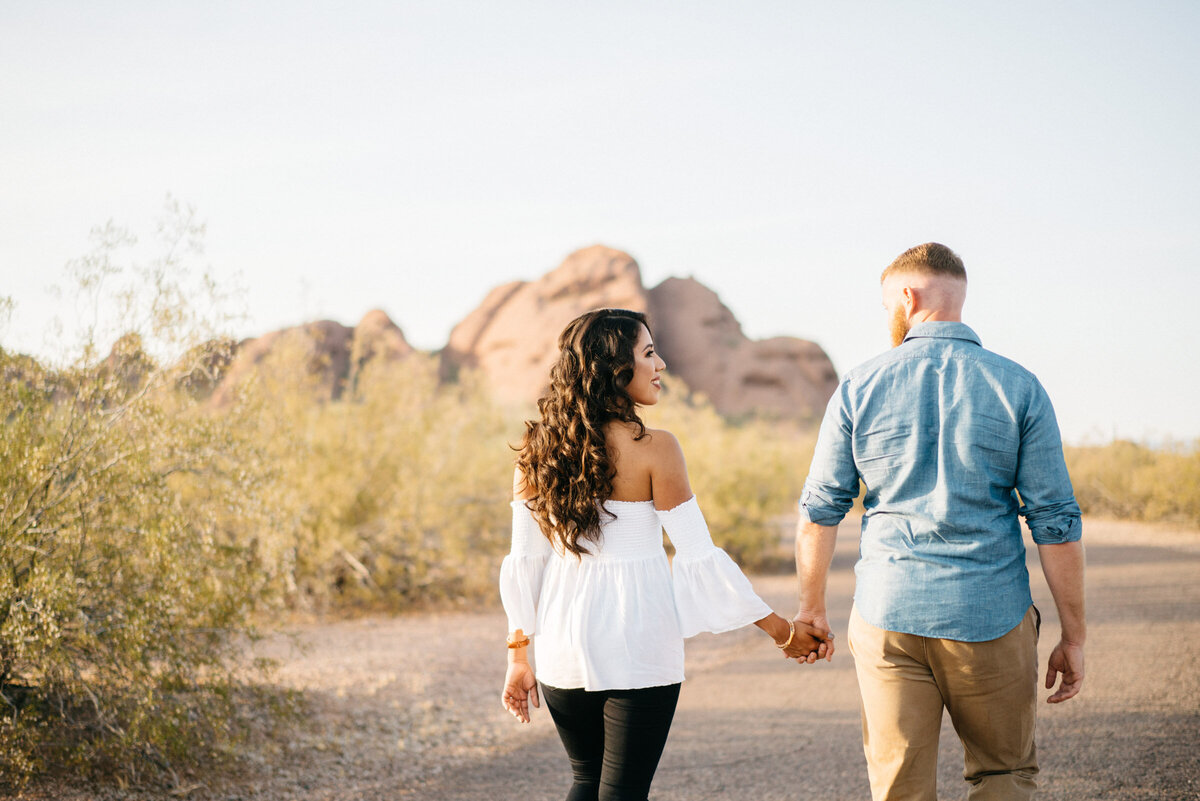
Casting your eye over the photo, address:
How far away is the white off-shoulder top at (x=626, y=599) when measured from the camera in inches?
98.9

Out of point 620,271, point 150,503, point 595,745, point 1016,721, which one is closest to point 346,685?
point 150,503

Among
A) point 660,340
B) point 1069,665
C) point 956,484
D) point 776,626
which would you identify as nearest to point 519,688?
point 776,626

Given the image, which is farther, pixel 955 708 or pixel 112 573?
pixel 112 573

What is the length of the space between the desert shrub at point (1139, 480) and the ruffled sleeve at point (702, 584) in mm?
19906

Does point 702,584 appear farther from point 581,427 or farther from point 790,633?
point 581,427

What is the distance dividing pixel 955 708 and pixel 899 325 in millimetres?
1114

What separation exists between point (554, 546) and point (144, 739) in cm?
293

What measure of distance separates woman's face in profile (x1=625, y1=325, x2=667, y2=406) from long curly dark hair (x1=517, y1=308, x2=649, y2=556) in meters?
0.02

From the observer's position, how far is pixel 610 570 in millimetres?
2594

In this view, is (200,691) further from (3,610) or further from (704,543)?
(704,543)

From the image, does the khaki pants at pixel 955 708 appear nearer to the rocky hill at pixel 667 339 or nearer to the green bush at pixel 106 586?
the green bush at pixel 106 586

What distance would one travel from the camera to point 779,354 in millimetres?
Result: 68250

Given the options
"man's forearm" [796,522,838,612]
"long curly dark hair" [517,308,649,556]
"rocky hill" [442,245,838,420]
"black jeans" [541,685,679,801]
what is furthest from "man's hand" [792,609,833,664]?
"rocky hill" [442,245,838,420]

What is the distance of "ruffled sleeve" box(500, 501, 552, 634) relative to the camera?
8.85ft
